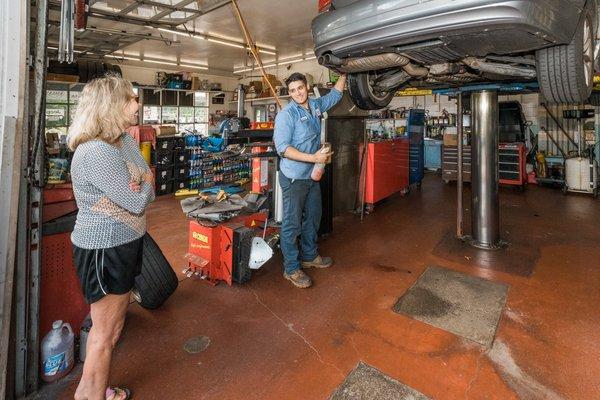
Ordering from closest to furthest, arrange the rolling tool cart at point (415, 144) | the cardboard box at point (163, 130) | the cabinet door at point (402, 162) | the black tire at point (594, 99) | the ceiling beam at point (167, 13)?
the ceiling beam at point (167, 13), the cabinet door at point (402, 162), the black tire at point (594, 99), the rolling tool cart at point (415, 144), the cardboard box at point (163, 130)

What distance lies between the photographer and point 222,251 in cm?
248

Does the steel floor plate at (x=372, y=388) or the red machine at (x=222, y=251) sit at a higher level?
the red machine at (x=222, y=251)

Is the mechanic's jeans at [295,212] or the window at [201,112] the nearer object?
the mechanic's jeans at [295,212]

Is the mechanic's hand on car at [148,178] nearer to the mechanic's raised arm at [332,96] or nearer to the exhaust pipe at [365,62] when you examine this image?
the exhaust pipe at [365,62]

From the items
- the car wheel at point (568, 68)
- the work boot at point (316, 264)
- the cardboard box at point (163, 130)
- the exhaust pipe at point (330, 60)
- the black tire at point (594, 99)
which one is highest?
the black tire at point (594, 99)

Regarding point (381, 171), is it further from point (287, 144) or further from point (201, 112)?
point (201, 112)

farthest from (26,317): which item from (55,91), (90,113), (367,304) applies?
(55,91)

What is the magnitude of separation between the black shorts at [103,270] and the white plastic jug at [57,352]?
59cm

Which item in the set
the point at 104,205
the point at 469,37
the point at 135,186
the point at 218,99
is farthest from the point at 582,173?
the point at 218,99

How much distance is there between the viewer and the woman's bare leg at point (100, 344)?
123 centimetres

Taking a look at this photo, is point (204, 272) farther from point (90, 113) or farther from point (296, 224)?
point (90, 113)

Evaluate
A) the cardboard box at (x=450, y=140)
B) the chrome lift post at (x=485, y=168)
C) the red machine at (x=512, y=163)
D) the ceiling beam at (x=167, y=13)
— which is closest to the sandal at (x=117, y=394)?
the chrome lift post at (x=485, y=168)

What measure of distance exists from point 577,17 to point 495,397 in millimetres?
1829

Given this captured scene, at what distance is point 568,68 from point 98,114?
222 centimetres
